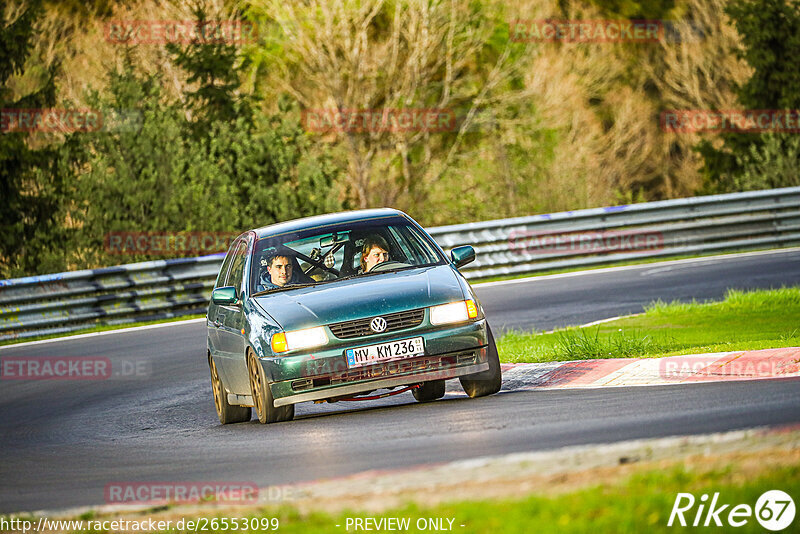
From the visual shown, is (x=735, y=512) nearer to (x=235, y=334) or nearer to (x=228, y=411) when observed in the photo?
(x=235, y=334)

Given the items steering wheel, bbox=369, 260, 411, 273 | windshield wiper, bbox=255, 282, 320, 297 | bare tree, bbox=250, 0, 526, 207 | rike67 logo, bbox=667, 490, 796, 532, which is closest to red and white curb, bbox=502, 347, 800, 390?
steering wheel, bbox=369, 260, 411, 273

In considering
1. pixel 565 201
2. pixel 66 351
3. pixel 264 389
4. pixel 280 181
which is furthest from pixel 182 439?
pixel 565 201

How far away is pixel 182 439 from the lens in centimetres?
988

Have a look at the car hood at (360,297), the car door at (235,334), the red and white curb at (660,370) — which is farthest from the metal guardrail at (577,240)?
the car hood at (360,297)

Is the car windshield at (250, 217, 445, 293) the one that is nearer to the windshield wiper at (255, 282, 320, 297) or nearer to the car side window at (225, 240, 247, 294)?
the windshield wiper at (255, 282, 320, 297)

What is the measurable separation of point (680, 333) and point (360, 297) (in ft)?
16.8

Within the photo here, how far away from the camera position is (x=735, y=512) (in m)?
4.93

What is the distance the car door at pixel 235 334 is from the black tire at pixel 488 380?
68.8 inches

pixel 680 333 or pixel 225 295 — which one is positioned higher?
pixel 225 295

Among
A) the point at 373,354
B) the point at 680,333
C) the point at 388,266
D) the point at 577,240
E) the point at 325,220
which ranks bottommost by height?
the point at 577,240

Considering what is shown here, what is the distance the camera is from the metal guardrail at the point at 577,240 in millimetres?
21219

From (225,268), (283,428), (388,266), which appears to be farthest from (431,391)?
(225,268)

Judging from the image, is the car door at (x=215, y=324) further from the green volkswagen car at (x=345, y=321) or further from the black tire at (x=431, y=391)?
the black tire at (x=431, y=391)

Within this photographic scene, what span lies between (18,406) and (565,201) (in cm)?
1863
